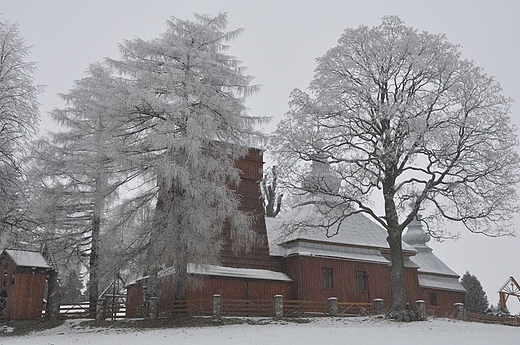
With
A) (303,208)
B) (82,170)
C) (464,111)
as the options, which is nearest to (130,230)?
(82,170)

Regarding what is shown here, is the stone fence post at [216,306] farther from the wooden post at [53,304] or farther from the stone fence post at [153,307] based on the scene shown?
the wooden post at [53,304]

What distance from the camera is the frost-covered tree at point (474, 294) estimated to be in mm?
46750

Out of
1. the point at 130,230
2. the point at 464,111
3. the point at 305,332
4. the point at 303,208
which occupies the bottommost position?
the point at 305,332

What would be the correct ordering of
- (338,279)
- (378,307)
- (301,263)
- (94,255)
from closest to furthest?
(94,255)
(378,307)
(301,263)
(338,279)

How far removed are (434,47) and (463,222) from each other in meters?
7.41

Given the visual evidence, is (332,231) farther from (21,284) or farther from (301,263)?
(21,284)

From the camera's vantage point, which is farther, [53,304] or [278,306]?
[53,304]

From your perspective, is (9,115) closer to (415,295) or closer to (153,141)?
(153,141)

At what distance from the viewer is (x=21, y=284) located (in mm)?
24688

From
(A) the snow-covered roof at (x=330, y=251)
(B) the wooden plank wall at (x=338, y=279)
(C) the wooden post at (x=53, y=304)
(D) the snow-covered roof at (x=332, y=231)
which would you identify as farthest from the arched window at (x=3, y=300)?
(B) the wooden plank wall at (x=338, y=279)

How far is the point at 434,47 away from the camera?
895 inches

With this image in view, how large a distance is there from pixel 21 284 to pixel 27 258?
120 centimetres

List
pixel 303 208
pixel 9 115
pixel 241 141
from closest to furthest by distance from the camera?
pixel 9 115, pixel 241 141, pixel 303 208

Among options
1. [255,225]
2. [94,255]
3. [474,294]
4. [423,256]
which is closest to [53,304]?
[94,255]
